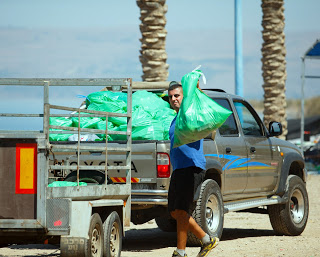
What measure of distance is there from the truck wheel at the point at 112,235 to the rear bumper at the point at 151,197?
1.07 meters

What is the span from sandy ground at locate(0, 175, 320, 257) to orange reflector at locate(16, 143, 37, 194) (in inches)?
110

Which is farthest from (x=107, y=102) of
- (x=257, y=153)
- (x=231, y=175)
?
(x=257, y=153)

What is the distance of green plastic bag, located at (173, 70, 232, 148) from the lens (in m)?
8.25

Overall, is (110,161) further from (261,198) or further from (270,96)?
(270,96)

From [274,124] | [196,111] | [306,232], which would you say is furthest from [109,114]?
[306,232]

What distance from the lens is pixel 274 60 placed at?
28266mm

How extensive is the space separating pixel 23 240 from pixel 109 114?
1.75 metres

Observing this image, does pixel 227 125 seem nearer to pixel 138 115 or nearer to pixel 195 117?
pixel 138 115

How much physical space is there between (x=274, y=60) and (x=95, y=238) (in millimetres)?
21175

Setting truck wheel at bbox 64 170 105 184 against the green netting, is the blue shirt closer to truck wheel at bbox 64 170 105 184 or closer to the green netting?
truck wheel at bbox 64 170 105 184

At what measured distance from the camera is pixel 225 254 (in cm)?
1010

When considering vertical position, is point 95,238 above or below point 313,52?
below

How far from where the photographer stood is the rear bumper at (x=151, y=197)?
32.3 ft

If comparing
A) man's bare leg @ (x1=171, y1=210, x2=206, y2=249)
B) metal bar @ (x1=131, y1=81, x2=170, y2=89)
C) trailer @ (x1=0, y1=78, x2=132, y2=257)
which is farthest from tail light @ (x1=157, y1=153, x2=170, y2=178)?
trailer @ (x1=0, y1=78, x2=132, y2=257)
